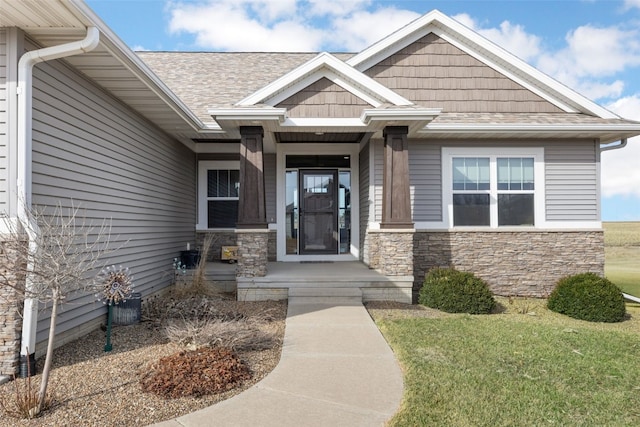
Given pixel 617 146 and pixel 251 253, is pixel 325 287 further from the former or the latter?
pixel 617 146

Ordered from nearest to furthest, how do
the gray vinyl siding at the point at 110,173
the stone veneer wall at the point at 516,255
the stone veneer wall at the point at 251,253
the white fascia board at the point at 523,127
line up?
the gray vinyl siding at the point at 110,173, the stone veneer wall at the point at 251,253, the white fascia board at the point at 523,127, the stone veneer wall at the point at 516,255

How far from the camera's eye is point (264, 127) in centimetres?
791

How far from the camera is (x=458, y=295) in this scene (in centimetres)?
→ 724

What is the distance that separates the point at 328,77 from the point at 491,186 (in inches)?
167

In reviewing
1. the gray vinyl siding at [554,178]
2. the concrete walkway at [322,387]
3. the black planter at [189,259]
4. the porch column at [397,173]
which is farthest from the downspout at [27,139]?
the gray vinyl siding at [554,178]

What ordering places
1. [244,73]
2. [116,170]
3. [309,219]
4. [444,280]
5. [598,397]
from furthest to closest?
[244,73]
[309,219]
[444,280]
[116,170]
[598,397]

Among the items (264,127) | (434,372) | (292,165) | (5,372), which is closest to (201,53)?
(292,165)

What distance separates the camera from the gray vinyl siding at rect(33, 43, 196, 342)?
15.6ft

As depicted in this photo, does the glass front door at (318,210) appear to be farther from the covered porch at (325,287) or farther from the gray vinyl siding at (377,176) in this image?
the covered porch at (325,287)

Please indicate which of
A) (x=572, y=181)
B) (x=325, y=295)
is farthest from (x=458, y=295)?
(x=572, y=181)

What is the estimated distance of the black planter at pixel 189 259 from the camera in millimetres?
9141

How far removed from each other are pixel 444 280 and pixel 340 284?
5.95 feet

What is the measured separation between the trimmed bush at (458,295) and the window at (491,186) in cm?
198

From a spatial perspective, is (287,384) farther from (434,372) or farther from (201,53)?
(201,53)
